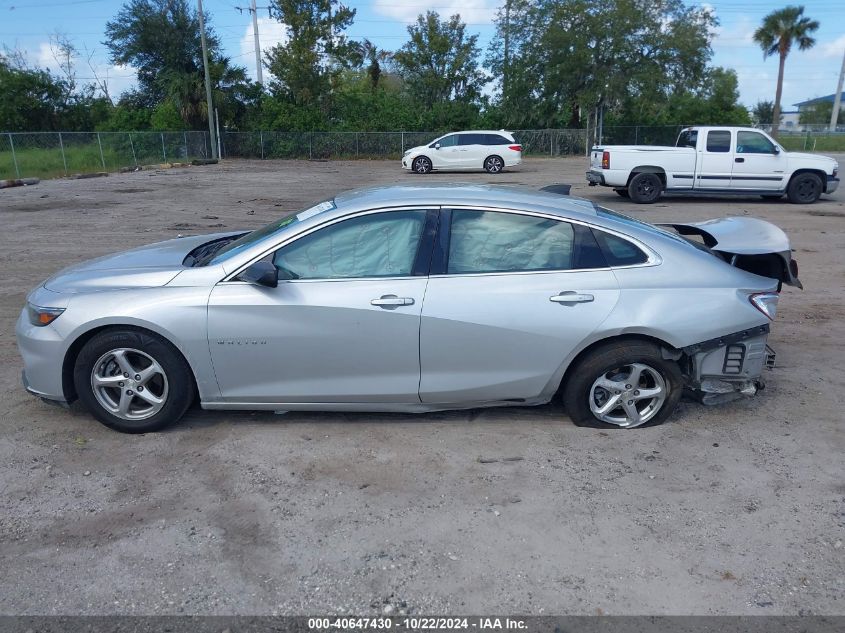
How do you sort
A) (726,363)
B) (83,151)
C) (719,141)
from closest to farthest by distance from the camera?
(726,363) → (719,141) → (83,151)

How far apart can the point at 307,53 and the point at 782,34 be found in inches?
1375

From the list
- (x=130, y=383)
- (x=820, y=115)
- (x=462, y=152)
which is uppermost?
(x=820, y=115)

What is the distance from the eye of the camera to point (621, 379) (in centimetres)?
443

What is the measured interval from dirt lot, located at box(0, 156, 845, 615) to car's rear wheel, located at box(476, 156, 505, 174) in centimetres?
2449

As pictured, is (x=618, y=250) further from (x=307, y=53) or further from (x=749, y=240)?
(x=307, y=53)

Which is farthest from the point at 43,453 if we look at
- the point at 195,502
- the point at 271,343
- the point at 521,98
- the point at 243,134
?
the point at 521,98

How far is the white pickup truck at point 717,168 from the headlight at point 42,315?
1423cm

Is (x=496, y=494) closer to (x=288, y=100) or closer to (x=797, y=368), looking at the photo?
(x=797, y=368)

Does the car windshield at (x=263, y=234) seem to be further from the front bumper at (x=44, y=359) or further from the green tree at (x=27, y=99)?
the green tree at (x=27, y=99)

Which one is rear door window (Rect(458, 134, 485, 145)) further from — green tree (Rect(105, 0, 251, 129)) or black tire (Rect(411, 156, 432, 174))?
green tree (Rect(105, 0, 251, 129))

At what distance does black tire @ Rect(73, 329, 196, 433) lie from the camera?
167 inches

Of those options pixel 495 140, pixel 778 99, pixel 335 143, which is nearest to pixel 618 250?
pixel 495 140

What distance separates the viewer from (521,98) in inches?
1774

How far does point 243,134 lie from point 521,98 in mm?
18128
